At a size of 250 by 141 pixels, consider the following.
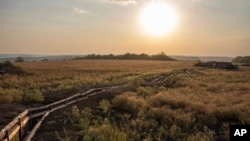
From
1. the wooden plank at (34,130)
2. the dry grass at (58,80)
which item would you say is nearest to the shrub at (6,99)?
the dry grass at (58,80)

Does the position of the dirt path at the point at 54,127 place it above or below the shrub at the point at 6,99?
below

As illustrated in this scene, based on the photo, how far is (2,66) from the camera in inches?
2486

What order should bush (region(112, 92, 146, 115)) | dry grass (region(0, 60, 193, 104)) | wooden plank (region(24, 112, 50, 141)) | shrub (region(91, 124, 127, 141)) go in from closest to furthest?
shrub (region(91, 124, 127, 141)), wooden plank (region(24, 112, 50, 141)), bush (region(112, 92, 146, 115)), dry grass (region(0, 60, 193, 104))

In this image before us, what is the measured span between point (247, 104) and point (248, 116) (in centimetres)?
375

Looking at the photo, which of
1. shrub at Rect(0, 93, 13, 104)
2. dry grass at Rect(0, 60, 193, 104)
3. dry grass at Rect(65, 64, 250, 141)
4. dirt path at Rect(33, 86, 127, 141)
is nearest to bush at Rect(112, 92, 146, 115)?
dry grass at Rect(65, 64, 250, 141)

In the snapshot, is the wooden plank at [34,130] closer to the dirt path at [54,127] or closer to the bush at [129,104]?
the dirt path at [54,127]

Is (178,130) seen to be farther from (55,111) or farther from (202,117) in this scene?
(55,111)

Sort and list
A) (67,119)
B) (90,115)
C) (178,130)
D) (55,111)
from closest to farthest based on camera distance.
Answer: (178,130) < (67,119) < (90,115) < (55,111)

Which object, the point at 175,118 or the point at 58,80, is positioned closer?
the point at 175,118

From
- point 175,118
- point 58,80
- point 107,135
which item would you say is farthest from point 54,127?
point 58,80

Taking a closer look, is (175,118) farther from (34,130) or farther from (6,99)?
(6,99)

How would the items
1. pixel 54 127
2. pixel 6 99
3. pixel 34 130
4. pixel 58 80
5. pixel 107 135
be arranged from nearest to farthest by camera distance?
pixel 107 135
pixel 34 130
pixel 54 127
pixel 6 99
pixel 58 80

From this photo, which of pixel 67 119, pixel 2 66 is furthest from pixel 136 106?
pixel 2 66

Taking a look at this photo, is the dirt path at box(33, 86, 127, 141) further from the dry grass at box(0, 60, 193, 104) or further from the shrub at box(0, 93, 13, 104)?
the dry grass at box(0, 60, 193, 104)
